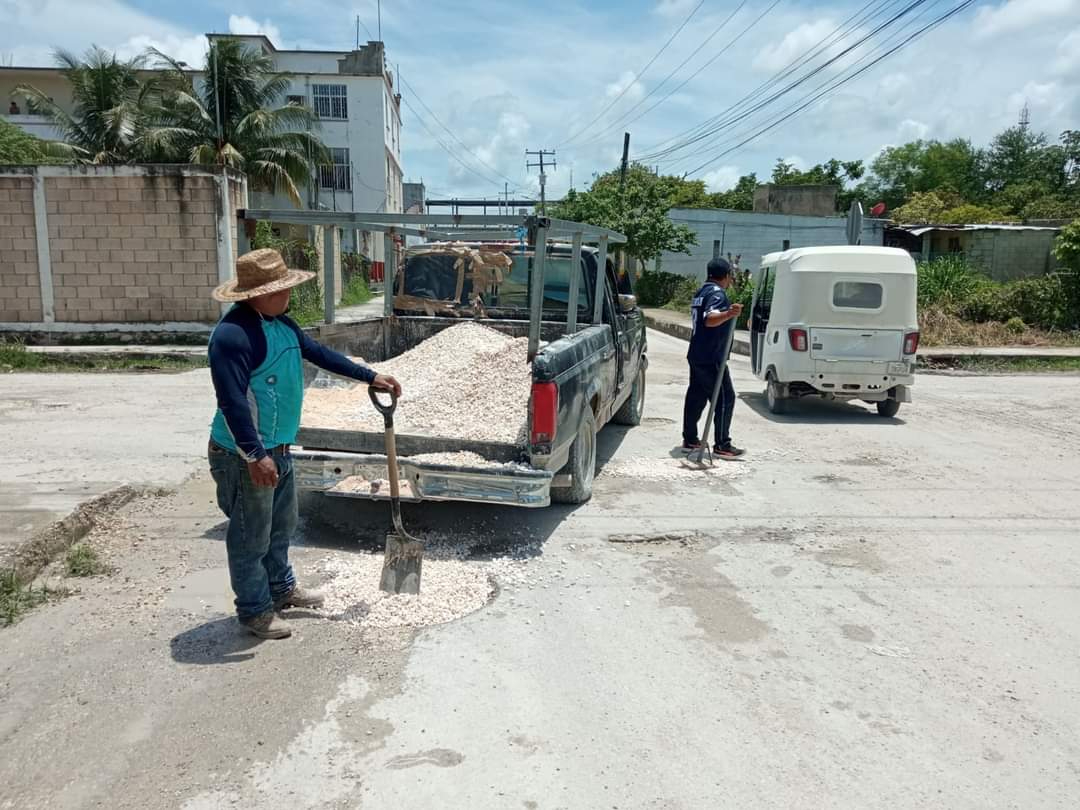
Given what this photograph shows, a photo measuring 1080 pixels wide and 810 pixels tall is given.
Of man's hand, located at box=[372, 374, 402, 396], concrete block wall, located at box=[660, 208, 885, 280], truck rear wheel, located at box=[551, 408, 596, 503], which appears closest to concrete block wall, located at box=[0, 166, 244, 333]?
truck rear wheel, located at box=[551, 408, 596, 503]

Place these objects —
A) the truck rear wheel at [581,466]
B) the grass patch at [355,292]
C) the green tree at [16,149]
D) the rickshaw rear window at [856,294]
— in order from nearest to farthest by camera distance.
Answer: the truck rear wheel at [581,466] → the rickshaw rear window at [856,294] → the green tree at [16,149] → the grass patch at [355,292]

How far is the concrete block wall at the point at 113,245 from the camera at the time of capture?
615 inches

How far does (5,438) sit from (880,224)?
33646 mm

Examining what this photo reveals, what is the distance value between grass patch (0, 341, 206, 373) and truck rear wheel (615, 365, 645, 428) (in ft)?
26.6

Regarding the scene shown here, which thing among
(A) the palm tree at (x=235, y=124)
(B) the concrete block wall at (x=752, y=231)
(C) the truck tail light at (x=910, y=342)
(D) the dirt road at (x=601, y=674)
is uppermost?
(A) the palm tree at (x=235, y=124)

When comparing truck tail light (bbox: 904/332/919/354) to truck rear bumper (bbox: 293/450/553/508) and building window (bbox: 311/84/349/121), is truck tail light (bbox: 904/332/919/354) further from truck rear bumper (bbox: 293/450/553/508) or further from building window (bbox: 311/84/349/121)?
building window (bbox: 311/84/349/121)

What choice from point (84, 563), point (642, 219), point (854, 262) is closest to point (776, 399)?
point (854, 262)

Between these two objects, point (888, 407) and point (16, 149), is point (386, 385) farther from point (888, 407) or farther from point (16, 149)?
point (16, 149)

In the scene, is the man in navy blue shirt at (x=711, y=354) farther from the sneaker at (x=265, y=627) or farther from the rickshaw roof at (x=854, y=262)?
the sneaker at (x=265, y=627)

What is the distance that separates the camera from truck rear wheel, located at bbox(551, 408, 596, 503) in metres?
5.80

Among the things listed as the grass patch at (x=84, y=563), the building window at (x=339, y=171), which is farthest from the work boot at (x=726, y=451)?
the building window at (x=339, y=171)

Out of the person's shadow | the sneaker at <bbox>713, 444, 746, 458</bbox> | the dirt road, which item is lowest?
the dirt road

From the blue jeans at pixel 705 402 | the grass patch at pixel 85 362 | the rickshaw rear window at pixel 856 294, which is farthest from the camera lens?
the grass patch at pixel 85 362

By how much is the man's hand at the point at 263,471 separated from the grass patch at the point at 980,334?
1790 centimetres
